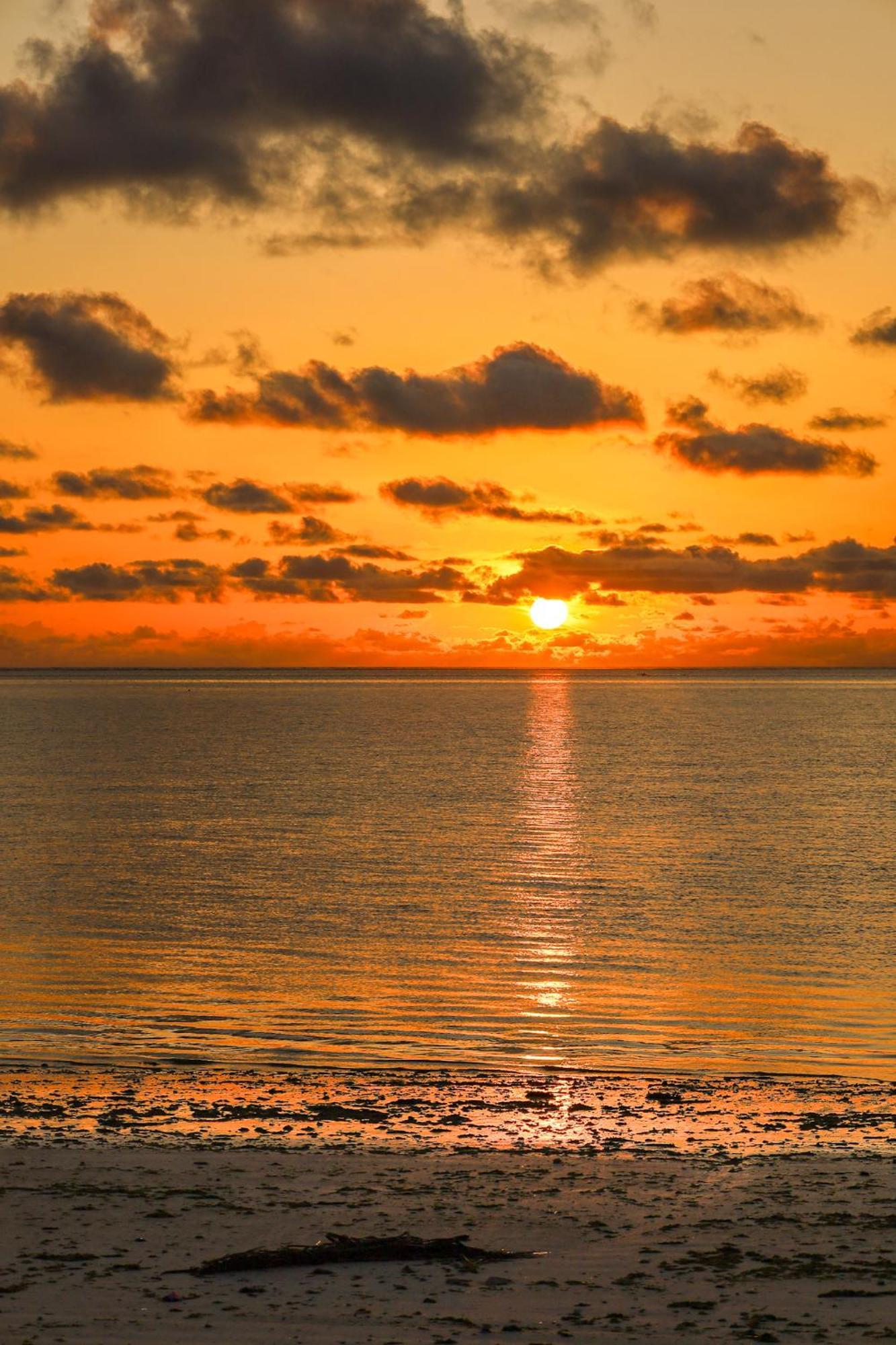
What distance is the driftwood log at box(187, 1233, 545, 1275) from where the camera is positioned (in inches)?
542

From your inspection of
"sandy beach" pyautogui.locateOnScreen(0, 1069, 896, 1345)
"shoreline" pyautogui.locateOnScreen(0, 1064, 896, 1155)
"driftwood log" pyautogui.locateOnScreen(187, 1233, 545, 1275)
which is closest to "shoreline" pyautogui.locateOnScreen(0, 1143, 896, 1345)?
"sandy beach" pyautogui.locateOnScreen(0, 1069, 896, 1345)

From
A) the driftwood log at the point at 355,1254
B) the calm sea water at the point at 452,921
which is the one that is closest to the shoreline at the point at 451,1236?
the driftwood log at the point at 355,1254

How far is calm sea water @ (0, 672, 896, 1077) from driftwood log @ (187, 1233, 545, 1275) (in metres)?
9.97

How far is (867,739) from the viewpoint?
15412 centimetres

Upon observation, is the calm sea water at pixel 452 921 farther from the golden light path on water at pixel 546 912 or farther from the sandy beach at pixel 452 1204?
the sandy beach at pixel 452 1204

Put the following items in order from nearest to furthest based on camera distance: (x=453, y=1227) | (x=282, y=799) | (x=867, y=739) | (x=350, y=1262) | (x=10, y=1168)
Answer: (x=350, y=1262) → (x=453, y=1227) → (x=10, y=1168) → (x=282, y=799) → (x=867, y=739)

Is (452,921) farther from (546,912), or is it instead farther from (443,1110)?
(443,1110)

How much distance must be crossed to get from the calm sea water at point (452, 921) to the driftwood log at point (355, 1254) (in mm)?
9969

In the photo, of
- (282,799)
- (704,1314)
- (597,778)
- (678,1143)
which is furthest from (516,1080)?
(597,778)

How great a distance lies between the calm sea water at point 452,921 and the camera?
26578 millimetres

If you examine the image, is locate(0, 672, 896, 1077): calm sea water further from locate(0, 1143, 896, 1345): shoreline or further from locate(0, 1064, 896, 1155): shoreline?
locate(0, 1143, 896, 1345): shoreline

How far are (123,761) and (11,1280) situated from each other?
3894 inches

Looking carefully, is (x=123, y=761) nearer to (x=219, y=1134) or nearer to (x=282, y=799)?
(x=282, y=799)

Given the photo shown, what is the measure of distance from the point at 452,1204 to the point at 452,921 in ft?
78.9
